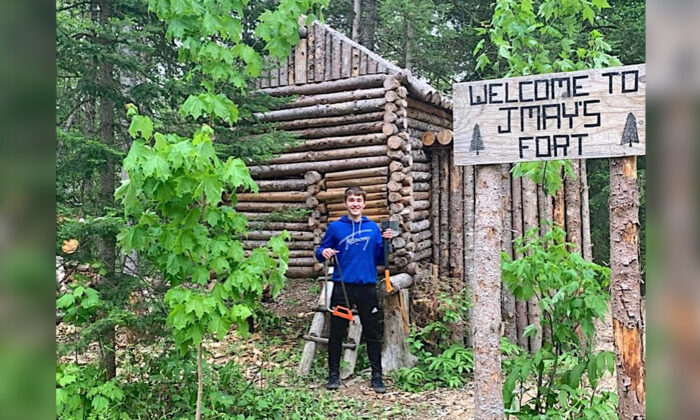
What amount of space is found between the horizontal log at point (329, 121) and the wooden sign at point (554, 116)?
4.97m

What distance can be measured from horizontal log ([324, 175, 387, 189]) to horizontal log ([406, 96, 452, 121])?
1.64 m

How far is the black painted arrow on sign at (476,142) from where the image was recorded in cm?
338

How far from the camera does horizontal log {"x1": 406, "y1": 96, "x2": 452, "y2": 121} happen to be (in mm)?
9297

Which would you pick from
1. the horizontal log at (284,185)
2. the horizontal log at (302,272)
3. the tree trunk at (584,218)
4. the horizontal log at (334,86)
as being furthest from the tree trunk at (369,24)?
the tree trunk at (584,218)

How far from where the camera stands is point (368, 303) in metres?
6.54

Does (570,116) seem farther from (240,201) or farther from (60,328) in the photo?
(240,201)

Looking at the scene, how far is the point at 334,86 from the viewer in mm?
8609

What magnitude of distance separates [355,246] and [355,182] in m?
2.06

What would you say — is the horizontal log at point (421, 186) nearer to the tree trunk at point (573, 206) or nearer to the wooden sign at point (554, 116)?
the tree trunk at point (573, 206)

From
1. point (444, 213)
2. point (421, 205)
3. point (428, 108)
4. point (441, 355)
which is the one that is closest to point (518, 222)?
point (444, 213)

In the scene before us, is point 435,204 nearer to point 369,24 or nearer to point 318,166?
point 318,166

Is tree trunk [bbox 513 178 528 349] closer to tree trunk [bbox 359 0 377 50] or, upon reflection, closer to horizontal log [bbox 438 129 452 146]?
horizontal log [bbox 438 129 452 146]

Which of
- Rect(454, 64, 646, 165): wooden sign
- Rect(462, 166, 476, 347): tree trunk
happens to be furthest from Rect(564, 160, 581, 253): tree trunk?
Rect(454, 64, 646, 165): wooden sign
